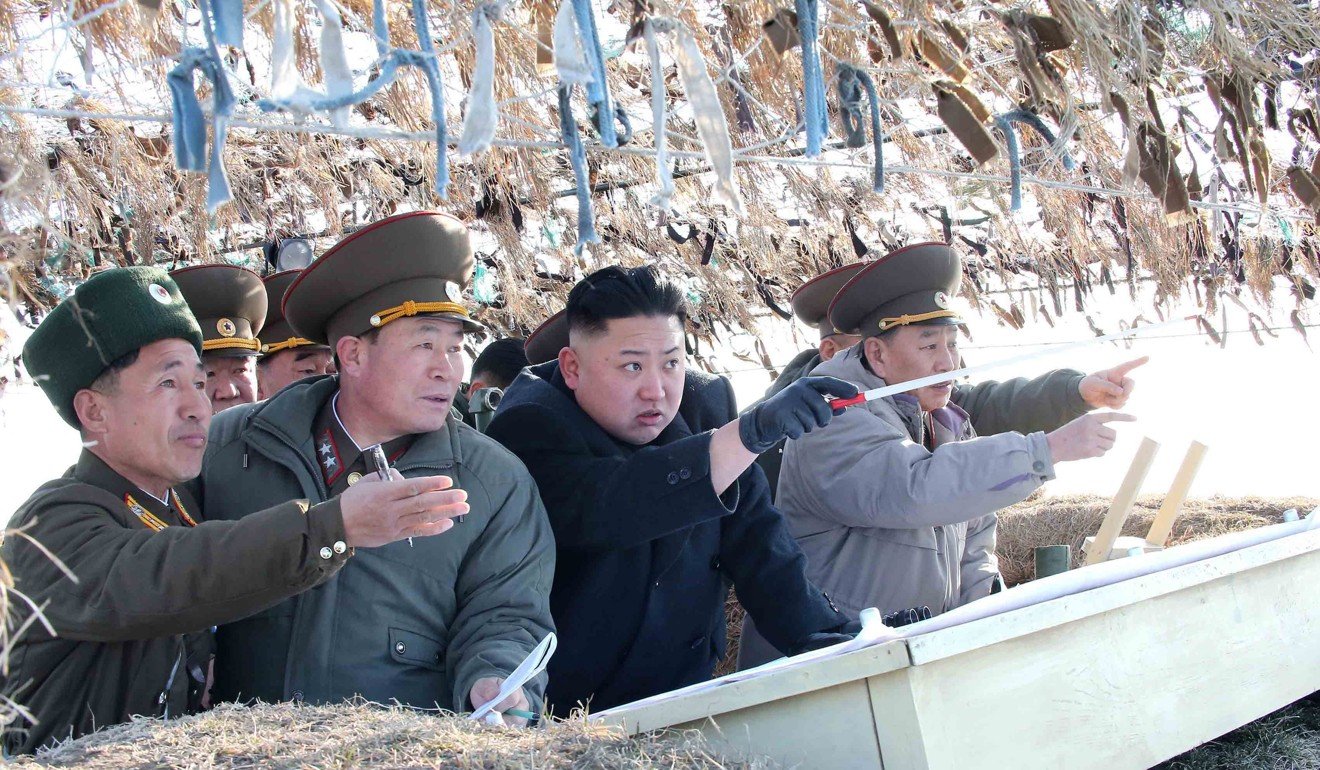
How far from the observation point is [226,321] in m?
3.21

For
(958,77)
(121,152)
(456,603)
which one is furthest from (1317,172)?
(121,152)

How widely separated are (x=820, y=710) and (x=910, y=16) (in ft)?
4.29

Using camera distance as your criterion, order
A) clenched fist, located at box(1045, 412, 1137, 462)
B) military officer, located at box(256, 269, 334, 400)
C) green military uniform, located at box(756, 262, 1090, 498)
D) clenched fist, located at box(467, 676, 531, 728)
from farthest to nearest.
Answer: green military uniform, located at box(756, 262, 1090, 498) → military officer, located at box(256, 269, 334, 400) → clenched fist, located at box(1045, 412, 1137, 462) → clenched fist, located at box(467, 676, 531, 728)

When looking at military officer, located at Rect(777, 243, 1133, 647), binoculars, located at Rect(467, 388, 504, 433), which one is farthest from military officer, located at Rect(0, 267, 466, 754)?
military officer, located at Rect(777, 243, 1133, 647)

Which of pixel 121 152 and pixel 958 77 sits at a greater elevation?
pixel 121 152

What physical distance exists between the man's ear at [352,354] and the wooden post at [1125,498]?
229cm

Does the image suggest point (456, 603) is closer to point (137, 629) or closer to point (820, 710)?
point (137, 629)

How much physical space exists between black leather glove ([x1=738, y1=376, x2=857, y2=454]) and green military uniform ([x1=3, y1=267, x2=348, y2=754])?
2.59 ft

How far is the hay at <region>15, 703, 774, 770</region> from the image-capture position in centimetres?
133

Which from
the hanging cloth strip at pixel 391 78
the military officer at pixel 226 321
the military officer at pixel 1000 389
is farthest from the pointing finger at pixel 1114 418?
the military officer at pixel 226 321

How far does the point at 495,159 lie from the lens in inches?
132

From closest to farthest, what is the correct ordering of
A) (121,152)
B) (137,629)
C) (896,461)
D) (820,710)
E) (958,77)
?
(820,710)
(137,629)
(958,77)
(896,461)
(121,152)

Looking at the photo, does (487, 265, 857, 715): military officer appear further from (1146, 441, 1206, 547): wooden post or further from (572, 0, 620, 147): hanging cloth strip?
(1146, 441, 1206, 547): wooden post

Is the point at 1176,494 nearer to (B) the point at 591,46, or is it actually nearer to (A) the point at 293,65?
(B) the point at 591,46
